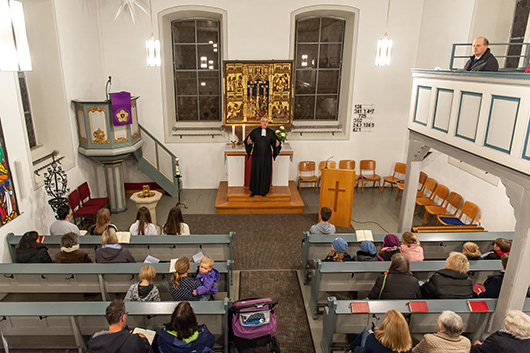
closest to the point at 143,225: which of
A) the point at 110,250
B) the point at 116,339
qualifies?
the point at 110,250

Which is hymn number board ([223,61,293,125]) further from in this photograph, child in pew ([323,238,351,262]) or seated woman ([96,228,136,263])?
seated woman ([96,228,136,263])

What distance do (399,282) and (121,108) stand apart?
6.71m

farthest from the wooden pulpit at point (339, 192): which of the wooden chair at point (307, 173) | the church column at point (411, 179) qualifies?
the wooden chair at point (307, 173)

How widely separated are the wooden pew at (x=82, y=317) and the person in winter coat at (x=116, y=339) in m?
0.73

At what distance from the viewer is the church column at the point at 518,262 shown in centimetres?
411

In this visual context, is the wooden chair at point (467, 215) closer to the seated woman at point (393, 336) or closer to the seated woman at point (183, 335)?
the seated woman at point (393, 336)

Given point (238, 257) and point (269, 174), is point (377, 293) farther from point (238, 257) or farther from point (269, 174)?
point (269, 174)

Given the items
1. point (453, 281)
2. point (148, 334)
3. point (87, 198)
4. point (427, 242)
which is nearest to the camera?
point (148, 334)

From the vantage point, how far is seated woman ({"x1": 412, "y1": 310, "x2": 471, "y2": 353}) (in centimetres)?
328

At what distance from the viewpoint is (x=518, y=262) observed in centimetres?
Result: 420

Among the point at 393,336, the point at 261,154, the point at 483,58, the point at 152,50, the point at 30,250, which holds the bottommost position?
the point at 30,250

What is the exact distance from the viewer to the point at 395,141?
10836mm

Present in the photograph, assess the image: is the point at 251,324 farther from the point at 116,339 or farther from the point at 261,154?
the point at 261,154

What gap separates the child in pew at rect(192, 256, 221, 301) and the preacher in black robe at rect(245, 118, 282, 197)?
185 inches
